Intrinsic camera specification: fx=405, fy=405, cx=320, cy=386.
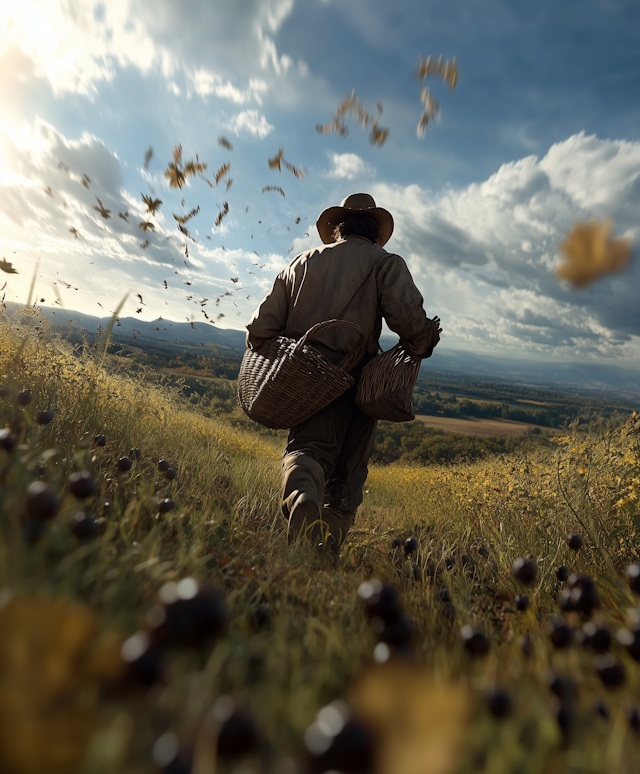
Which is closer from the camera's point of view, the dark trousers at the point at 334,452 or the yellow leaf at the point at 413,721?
the yellow leaf at the point at 413,721

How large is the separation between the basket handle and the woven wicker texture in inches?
5.0

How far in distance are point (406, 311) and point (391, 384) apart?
56 centimetres

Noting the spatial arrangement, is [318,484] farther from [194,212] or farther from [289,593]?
[194,212]

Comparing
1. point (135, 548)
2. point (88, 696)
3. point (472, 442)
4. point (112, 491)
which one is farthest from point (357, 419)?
point (472, 442)

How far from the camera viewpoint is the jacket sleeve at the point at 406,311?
297cm

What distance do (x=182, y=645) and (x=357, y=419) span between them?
291cm

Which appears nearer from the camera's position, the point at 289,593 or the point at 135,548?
the point at 135,548

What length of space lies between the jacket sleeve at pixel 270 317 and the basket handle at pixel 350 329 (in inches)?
17.9

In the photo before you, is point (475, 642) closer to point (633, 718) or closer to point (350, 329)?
point (633, 718)

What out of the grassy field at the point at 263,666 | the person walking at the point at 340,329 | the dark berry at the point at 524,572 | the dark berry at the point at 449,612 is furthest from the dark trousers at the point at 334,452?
the dark berry at the point at 524,572

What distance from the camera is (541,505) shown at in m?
3.26

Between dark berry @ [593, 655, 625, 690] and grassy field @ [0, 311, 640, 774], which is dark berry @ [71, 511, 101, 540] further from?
dark berry @ [593, 655, 625, 690]

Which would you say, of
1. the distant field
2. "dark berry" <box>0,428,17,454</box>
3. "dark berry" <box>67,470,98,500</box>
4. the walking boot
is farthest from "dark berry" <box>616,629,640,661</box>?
the distant field

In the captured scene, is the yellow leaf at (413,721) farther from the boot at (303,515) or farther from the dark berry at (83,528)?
the boot at (303,515)
